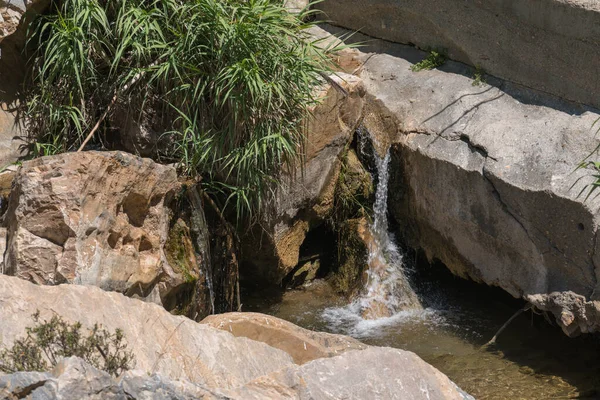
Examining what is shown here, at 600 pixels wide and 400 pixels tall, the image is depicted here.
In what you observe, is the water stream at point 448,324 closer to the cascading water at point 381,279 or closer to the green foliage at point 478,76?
the cascading water at point 381,279

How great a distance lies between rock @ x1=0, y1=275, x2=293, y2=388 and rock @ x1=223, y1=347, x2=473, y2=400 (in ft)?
1.33

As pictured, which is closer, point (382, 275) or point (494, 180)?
point (494, 180)

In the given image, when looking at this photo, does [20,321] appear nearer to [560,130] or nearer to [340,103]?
[340,103]

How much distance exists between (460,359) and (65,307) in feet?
10.6

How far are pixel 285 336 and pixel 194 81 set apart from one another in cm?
211

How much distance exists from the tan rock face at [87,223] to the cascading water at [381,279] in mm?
2099

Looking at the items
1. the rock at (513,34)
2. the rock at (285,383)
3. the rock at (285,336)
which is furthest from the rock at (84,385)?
the rock at (513,34)

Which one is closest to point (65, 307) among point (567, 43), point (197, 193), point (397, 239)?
point (197, 193)

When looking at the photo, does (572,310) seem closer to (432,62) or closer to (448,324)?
(448,324)

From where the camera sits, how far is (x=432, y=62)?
7461 mm

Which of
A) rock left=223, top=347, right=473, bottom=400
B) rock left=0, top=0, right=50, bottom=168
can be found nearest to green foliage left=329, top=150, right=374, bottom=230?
rock left=0, top=0, right=50, bottom=168

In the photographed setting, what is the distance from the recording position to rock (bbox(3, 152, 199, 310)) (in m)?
5.00

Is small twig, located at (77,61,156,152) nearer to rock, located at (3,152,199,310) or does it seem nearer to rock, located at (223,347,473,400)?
rock, located at (3,152,199,310)

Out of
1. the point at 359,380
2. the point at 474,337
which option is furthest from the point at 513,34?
the point at 359,380
